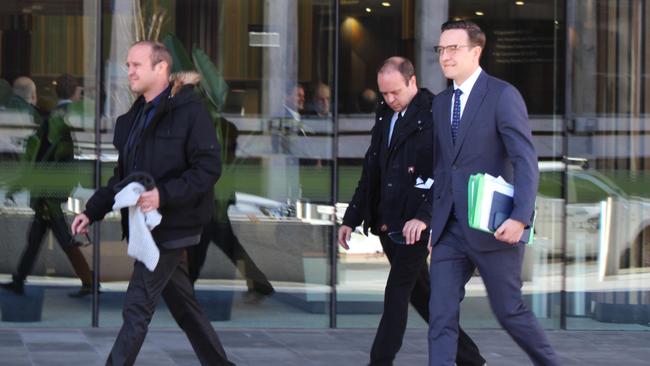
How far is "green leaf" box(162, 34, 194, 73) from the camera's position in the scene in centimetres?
917

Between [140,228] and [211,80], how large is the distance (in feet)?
11.3

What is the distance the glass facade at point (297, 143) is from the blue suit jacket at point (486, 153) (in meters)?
3.36

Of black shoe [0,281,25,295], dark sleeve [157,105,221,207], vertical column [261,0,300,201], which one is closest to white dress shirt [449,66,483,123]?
dark sleeve [157,105,221,207]

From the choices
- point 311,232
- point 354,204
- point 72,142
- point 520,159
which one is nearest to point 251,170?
point 311,232

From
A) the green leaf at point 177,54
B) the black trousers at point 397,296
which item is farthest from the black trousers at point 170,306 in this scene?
the green leaf at point 177,54

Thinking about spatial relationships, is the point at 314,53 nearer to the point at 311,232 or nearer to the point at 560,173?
the point at 311,232

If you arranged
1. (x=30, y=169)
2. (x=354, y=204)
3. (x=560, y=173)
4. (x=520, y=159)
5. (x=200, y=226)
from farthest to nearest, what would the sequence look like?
(x=560, y=173) < (x=30, y=169) < (x=354, y=204) < (x=200, y=226) < (x=520, y=159)

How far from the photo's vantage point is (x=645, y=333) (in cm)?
945

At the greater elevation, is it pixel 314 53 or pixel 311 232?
pixel 314 53

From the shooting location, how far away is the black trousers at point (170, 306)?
5949mm

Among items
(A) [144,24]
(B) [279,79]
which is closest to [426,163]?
(B) [279,79]

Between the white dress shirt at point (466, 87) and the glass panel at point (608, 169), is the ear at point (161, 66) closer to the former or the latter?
the white dress shirt at point (466, 87)

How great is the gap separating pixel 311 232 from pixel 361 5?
5.66ft

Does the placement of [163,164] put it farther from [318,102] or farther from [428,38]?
[428,38]
